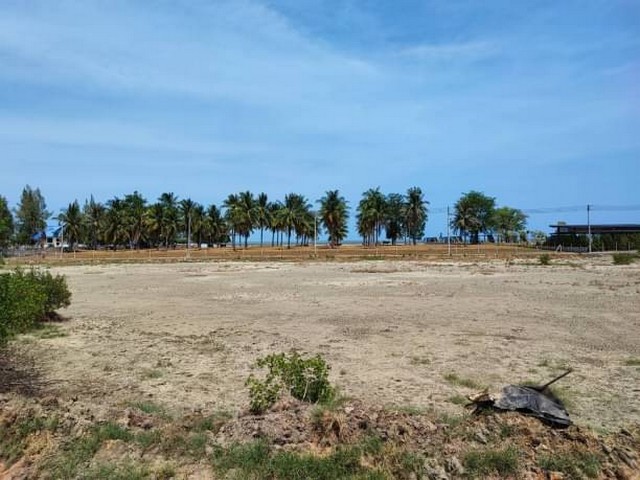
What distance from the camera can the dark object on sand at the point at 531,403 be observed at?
573 cm

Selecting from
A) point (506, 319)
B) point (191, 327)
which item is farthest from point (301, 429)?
point (506, 319)

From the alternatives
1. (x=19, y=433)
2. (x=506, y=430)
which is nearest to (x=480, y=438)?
(x=506, y=430)

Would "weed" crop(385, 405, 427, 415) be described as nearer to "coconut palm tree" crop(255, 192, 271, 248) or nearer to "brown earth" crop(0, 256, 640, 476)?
"brown earth" crop(0, 256, 640, 476)

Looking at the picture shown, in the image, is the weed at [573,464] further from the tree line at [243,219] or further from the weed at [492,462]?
the tree line at [243,219]

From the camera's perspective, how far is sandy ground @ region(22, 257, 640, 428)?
8.27 meters

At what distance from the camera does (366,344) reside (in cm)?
1243

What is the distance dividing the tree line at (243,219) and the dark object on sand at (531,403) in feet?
320

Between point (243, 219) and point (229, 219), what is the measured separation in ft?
16.9

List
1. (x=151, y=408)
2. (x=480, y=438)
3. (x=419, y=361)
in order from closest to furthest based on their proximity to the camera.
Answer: (x=480, y=438)
(x=151, y=408)
(x=419, y=361)

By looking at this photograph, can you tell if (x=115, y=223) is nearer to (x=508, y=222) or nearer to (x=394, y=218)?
(x=394, y=218)

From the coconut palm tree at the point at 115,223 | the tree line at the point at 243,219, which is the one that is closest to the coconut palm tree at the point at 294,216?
the tree line at the point at 243,219

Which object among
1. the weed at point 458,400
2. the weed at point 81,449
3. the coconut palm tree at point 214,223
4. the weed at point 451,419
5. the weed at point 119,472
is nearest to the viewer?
the weed at point 119,472

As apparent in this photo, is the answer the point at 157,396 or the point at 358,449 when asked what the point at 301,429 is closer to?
the point at 358,449

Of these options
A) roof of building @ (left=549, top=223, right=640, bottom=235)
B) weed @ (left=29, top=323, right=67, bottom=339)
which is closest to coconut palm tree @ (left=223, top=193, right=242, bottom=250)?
roof of building @ (left=549, top=223, right=640, bottom=235)
